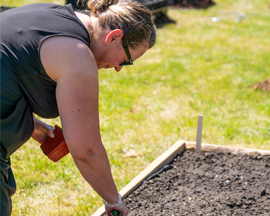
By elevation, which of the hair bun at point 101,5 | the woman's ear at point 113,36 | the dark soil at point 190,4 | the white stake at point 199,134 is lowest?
the dark soil at point 190,4

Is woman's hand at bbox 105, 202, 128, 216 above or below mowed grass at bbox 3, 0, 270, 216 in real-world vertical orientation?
above

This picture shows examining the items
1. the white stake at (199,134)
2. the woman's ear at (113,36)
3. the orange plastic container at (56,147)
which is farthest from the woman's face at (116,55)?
the white stake at (199,134)

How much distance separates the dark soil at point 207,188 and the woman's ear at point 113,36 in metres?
1.38

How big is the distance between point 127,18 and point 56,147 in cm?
91

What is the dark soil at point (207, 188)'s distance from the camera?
2.30 metres

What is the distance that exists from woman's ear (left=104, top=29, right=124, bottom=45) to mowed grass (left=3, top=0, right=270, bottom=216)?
2.65ft

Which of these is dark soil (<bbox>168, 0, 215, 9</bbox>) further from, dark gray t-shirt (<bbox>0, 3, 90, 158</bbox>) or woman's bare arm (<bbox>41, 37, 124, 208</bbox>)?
woman's bare arm (<bbox>41, 37, 124, 208</bbox>)

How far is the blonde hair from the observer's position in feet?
4.47

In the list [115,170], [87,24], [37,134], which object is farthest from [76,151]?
[115,170]

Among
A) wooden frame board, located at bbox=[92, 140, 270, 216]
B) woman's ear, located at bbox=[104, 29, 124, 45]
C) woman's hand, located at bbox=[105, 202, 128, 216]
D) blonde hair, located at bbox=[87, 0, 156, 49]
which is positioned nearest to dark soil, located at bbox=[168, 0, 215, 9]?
wooden frame board, located at bbox=[92, 140, 270, 216]

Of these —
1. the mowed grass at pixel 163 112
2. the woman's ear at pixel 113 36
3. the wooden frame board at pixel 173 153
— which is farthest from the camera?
the mowed grass at pixel 163 112

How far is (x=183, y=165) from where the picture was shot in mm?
2873

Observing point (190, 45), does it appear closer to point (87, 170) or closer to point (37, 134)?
point (37, 134)

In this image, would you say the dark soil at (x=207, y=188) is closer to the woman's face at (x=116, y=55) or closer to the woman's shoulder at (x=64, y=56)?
the woman's face at (x=116, y=55)
